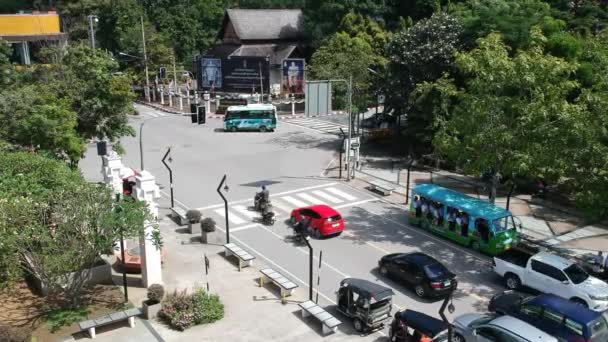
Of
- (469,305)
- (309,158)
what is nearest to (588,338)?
(469,305)

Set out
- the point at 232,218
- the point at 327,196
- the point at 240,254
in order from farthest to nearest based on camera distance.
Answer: the point at 327,196 < the point at 232,218 < the point at 240,254

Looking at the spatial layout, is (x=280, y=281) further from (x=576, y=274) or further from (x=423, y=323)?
(x=576, y=274)

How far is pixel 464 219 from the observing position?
25.5 m

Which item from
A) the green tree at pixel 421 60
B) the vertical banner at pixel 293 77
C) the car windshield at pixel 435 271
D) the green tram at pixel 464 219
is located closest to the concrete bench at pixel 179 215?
the green tram at pixel 464 219

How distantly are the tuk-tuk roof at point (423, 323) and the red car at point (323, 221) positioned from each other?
9095 mm

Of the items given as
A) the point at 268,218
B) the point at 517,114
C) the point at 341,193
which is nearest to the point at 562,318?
the point at 517,114

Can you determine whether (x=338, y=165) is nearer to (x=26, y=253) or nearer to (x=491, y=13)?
(x=491, y=13)

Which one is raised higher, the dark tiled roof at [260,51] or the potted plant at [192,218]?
the dark tiled roof at [260,51]

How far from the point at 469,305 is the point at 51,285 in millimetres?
14007

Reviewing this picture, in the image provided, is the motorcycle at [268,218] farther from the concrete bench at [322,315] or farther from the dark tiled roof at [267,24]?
the dark tiled roof at [267,24]

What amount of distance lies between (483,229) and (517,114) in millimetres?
4985

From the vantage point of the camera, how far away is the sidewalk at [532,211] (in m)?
27.1

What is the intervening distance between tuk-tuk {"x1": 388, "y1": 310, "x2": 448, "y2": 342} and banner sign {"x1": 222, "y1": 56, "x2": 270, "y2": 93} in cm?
4851

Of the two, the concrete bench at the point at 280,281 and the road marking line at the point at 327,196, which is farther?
the road marking line at the point at 327,196
